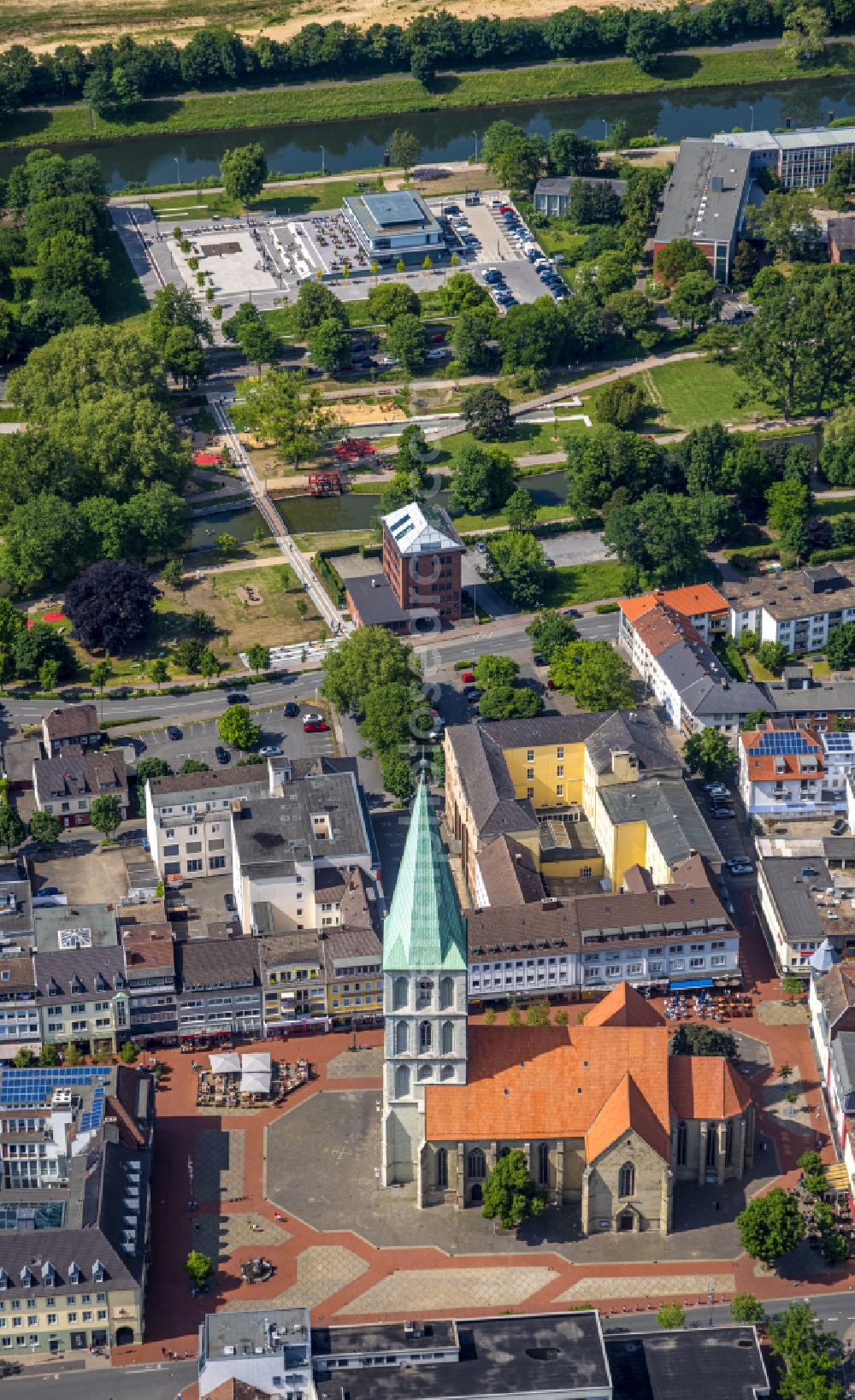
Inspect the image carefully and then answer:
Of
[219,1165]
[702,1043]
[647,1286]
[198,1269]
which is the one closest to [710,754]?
[702,1043]

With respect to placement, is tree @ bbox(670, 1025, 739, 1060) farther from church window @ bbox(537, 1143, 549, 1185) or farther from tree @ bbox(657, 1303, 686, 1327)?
tree @ bbox(657, 1303, 686, 1327)

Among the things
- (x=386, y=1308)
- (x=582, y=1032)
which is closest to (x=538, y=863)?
(x=582, y=1032)

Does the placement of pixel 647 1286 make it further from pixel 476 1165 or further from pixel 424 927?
pixel 424 927

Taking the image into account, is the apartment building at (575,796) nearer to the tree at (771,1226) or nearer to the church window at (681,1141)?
the church window at (681,1141)

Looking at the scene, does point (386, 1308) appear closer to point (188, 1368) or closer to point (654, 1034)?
point (188, 1368)

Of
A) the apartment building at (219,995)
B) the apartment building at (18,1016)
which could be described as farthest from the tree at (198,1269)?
the apartment building at (18,1016)

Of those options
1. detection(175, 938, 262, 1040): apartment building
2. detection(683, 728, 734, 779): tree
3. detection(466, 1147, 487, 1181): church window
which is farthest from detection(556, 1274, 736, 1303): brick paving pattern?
detection(683, 728, 734, 779): tree
